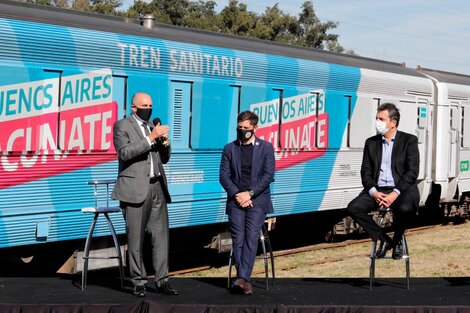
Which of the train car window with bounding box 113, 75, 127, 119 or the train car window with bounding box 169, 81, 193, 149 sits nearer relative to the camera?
the train car window with bounding box 113, 75, 127, 119

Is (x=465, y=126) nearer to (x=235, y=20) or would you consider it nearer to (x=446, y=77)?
(x=446, y=77)

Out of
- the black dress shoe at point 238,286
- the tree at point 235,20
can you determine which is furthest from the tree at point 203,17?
the black dress shoe at point 238,286

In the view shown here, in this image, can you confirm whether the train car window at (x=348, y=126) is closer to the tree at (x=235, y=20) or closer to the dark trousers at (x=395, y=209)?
the dark trousers at (x=395, y=209)

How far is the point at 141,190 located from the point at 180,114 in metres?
4.75

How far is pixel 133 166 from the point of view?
8.85m

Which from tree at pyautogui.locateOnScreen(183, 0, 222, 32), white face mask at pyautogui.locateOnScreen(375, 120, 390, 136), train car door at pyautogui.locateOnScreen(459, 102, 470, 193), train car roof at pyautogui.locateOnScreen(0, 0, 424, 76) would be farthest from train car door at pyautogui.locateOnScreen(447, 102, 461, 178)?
tree at pyautogui.locateOnScreen(183, 0, 222, 32)

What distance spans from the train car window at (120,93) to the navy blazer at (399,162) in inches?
147

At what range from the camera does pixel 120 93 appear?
40.8ft

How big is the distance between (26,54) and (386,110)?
3.99 m

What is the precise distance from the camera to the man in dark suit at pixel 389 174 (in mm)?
9617

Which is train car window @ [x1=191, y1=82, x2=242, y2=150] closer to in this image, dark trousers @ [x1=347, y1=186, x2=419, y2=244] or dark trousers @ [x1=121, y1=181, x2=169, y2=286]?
dark trousers @ [x1=347, y1=186, x2=419, y2=244]

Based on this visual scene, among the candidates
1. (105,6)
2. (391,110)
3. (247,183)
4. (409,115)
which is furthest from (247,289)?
(105,6)

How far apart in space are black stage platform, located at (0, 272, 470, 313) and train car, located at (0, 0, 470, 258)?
180 cm

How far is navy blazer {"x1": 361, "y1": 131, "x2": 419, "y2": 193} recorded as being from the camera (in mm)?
9609
